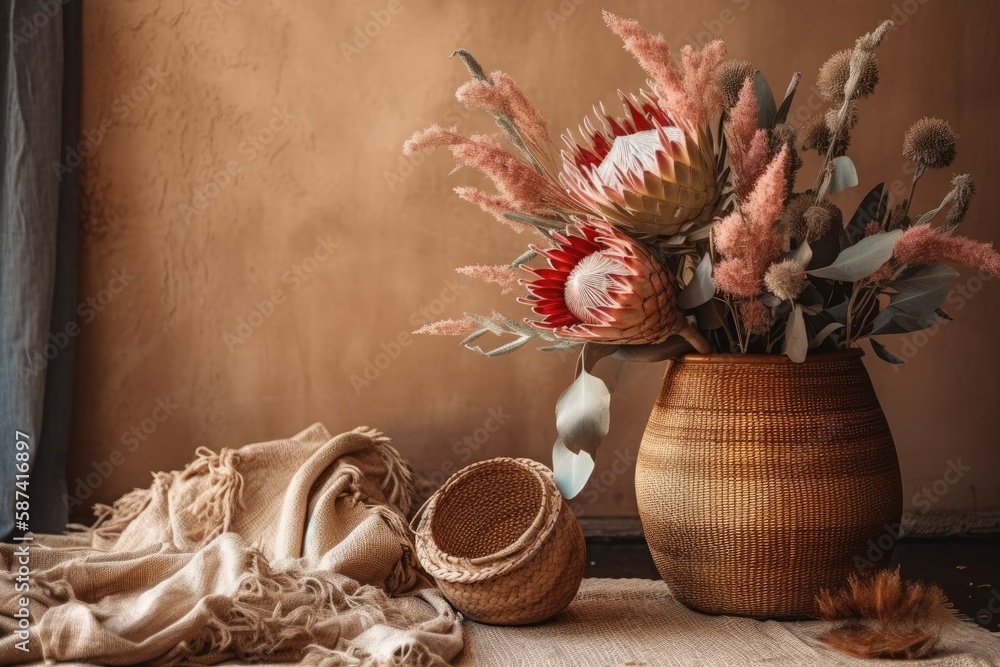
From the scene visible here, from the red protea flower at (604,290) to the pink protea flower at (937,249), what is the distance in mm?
295

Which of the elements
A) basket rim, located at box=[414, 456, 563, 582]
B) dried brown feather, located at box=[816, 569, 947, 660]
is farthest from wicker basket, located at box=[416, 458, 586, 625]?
dried brown feather, located at box=[816, 569, 947, 660]

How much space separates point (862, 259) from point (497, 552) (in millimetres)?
625

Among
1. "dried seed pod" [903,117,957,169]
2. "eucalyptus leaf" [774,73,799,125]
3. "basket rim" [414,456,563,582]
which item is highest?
"eucalyptus leaf" [774,73,799,125]

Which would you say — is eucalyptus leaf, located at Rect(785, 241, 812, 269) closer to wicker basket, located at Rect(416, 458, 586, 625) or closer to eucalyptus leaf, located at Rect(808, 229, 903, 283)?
eucalyptus leaf, located at Rect(808, 229, 903, 283)

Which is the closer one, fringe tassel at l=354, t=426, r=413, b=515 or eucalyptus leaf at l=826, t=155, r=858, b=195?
eucalyptus leaf at l=826, t=155, r=858, b=195

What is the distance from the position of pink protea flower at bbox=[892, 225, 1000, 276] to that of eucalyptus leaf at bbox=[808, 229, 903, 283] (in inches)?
0.5

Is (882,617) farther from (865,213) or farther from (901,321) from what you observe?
(865,213)

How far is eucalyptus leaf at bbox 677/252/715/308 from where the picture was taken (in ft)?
4.00

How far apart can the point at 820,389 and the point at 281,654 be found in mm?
799

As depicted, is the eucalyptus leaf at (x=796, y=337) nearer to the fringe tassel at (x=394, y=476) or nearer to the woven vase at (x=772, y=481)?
the woven vase at (x=772, y=481)

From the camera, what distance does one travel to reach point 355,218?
85.6 inches

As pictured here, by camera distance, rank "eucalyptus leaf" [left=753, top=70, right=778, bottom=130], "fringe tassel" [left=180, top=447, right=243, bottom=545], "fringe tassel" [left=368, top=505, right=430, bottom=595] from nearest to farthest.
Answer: "eucalyptus leaf" [left=753, top=70, right=778, bottom=130]
"fringe tassel" [left=368, top=505, right=430, bottom=595]
"fringe tassel" [left=180, top=447, right=243, bottom=545]

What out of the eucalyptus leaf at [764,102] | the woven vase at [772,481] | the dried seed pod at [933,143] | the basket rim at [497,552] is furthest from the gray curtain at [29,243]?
the dried seed pod at [933,143]

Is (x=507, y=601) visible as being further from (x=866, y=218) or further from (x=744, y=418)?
(x=866, y=218)
